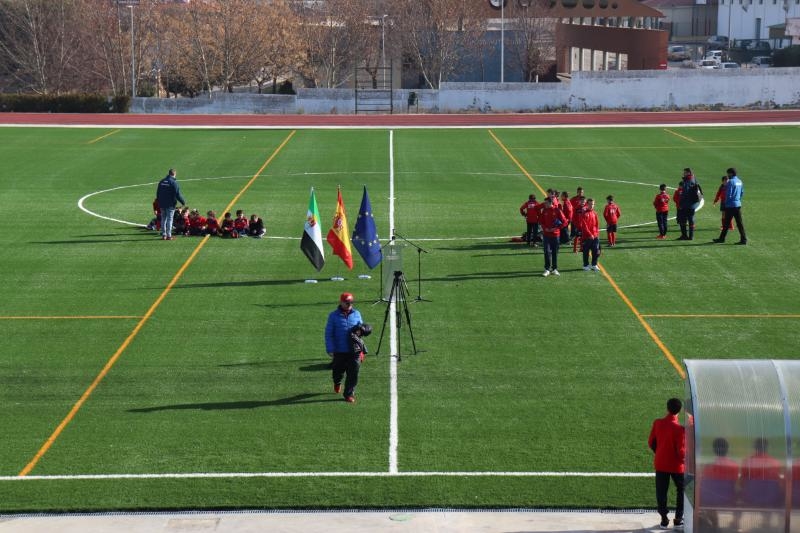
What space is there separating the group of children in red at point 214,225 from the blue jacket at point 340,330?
47.4ft

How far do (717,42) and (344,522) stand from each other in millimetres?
142860

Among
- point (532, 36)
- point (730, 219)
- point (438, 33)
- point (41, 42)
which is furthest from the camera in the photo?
point (532, 36)

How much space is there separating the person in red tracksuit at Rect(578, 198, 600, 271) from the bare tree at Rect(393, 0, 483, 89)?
68.3m

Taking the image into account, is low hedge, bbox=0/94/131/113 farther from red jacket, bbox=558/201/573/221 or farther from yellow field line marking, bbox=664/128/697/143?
red jacket, bbox=558/201/573/221

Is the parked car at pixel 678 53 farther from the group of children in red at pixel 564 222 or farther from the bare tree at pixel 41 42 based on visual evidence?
the group of children in red at pixel 564 222

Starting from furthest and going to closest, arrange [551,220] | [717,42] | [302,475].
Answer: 1. [717,42]
2. [551,220]
3. [302,475]

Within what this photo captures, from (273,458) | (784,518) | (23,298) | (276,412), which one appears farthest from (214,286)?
(784,518)

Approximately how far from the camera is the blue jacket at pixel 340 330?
17312mm

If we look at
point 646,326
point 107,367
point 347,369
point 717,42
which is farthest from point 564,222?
point 717,42

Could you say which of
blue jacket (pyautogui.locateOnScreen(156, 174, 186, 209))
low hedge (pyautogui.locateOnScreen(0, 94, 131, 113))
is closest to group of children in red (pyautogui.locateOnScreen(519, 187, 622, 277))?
blue jacket (pyautogui.locateOnScreen(156, 174, 186, 209))

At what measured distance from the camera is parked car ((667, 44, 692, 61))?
136 m

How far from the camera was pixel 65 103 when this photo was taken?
77.4m

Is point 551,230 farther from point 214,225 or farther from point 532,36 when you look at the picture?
point 532,36

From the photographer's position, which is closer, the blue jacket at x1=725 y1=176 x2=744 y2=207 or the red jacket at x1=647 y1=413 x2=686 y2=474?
Answer: the red jacket at x1=647 y1=413 x2=686 y2=474
